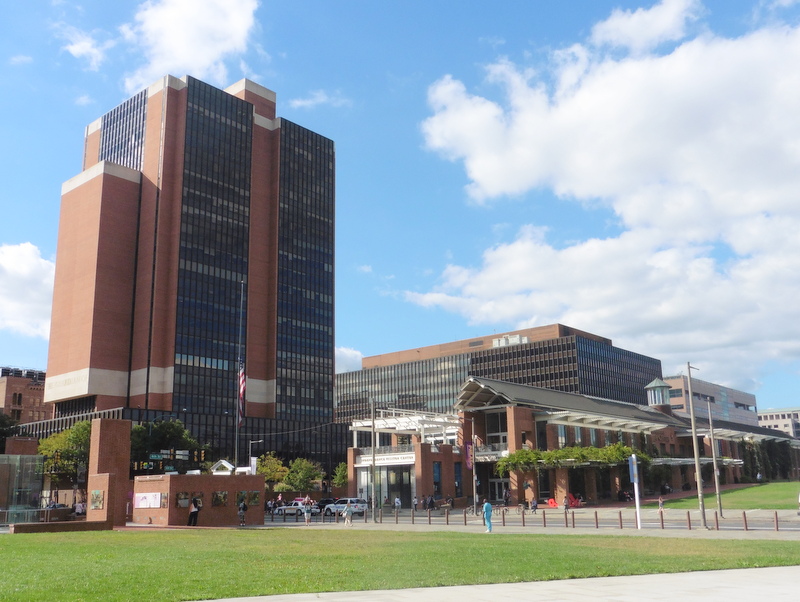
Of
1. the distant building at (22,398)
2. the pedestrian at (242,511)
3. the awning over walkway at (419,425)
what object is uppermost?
the distant building at (22,398)

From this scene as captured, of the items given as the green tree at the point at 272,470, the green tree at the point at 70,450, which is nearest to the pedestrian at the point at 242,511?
the green tree at the point at 70,450

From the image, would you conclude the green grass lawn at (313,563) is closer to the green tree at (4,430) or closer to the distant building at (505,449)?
the distant building at (505,449)

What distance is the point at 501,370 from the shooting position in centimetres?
17162

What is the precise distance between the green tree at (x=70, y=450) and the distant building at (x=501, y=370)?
83569mm

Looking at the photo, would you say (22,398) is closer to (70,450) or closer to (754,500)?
(70,450)

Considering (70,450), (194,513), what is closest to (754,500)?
(194,513)

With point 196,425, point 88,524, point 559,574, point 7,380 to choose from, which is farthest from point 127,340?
point 559,574

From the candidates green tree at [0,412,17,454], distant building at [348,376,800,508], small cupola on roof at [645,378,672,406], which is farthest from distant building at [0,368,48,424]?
small cupola on roof at [645,378,672,406]

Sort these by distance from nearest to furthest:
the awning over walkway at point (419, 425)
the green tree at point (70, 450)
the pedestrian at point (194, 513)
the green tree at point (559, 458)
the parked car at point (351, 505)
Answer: the pedestrian at point (194, 513)
the parked car at point (351, 505)
the green tree at point (559, 458)
the awning over walkway at point (419, 425)
the green tree at point (70, 450)

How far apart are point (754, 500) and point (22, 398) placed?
502 feet

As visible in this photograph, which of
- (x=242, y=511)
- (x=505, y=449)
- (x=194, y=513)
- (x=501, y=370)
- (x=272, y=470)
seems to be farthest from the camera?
Answer: (x=501, y=370)

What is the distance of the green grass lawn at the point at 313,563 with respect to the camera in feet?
47.3

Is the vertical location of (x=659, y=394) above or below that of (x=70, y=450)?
above

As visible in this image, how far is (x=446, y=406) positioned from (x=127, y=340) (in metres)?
77.9
